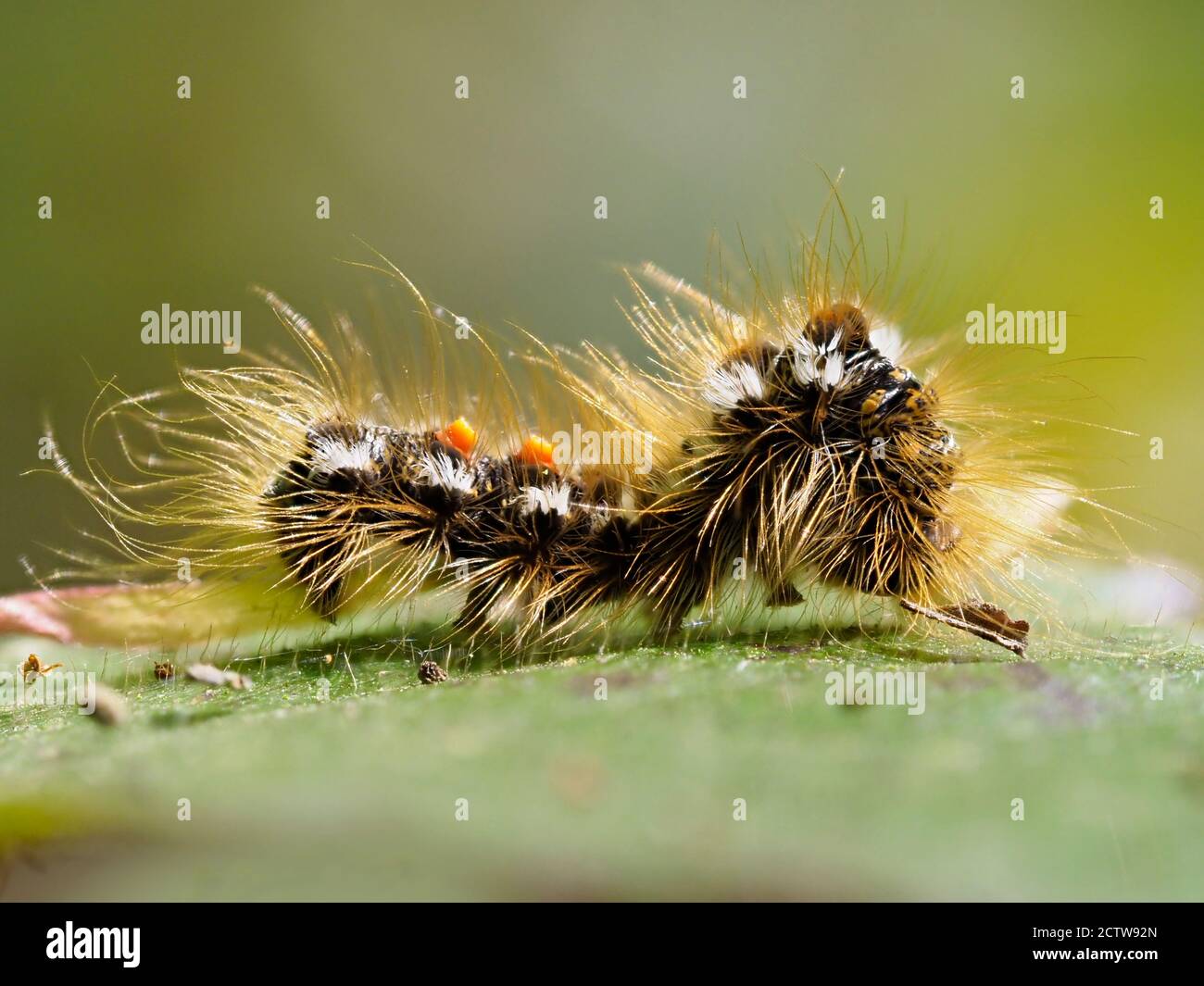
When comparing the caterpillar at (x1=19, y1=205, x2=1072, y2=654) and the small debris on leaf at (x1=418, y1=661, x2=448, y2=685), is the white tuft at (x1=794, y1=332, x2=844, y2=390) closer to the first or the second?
the caterpillar at (x1=19, y1=205, x2=1072, y2=654)

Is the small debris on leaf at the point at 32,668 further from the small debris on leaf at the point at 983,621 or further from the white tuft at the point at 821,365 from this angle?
the small debris on leaf at the point at 983,621

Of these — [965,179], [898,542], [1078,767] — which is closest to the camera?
[1078,767]

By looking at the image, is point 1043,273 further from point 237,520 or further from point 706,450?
point 237,520

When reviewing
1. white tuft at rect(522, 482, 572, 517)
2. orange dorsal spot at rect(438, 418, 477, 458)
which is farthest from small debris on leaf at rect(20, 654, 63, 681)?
white tuft at rect(522, 482, 572, 517)

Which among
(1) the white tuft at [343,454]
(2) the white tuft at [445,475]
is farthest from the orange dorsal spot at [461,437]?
(1) the white tuft at [343,454]

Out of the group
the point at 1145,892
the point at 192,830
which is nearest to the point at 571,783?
the point at 192,830

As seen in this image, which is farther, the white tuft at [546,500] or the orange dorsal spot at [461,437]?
the orange dorsal spot at [461,437]
